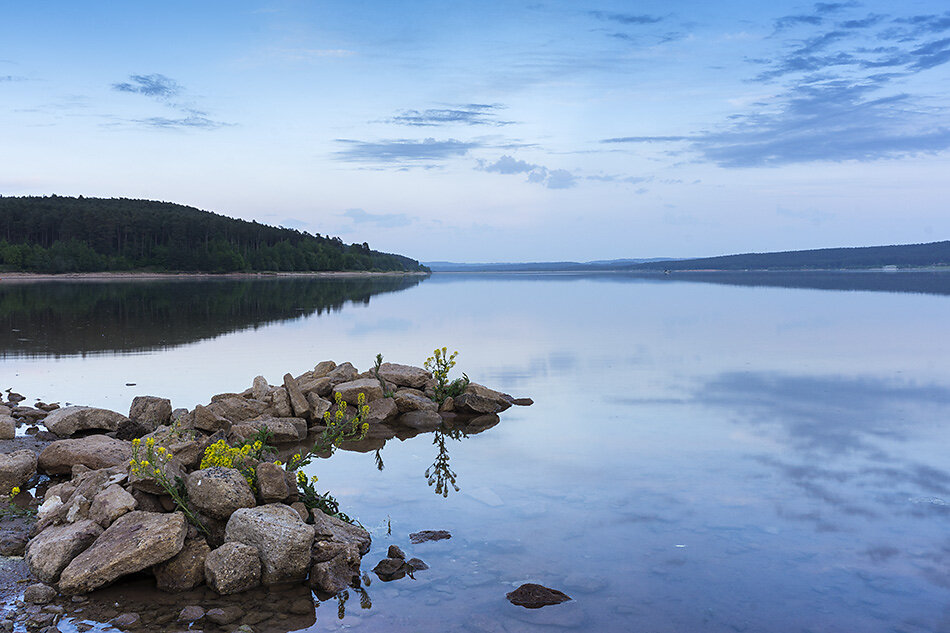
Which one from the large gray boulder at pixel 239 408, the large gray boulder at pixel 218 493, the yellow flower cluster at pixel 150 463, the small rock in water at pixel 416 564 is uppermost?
the yellow flower cluster at pixel 150 463

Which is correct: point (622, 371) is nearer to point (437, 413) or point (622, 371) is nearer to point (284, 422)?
point (437, 413)

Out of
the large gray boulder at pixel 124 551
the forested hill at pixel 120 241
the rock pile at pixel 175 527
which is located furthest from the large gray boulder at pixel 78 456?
the forested hill at pixel 120 241

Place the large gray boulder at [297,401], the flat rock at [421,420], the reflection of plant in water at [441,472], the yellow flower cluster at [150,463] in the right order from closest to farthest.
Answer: the yellow flower cluster at [150,463]
the reflection of plant in water at [441,472]
the large gray boulder at [297,401]
the flat rock at [421,420]

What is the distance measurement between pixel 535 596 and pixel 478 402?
27.0ft

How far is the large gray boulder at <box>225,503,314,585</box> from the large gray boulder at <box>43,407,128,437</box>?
6235 mm

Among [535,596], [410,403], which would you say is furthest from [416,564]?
[410,403]

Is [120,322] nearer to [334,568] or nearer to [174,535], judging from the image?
[174,535]

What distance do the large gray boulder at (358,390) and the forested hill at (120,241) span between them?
122m

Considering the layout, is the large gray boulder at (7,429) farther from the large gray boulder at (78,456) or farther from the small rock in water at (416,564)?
the small rock in water at (416,564)

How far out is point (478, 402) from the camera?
14547 millimetres

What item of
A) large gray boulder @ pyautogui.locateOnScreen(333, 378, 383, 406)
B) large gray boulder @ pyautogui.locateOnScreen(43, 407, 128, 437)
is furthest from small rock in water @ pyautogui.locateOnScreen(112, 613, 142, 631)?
large gray boulder @ pyautogui.locateOnScreen(333, 378, 383, 406)

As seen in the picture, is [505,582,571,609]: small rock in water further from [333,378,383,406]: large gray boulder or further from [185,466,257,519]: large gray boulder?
[333,378,383,406]: large gray boulder

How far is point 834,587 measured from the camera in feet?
21.7

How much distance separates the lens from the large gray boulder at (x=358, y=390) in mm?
13695
